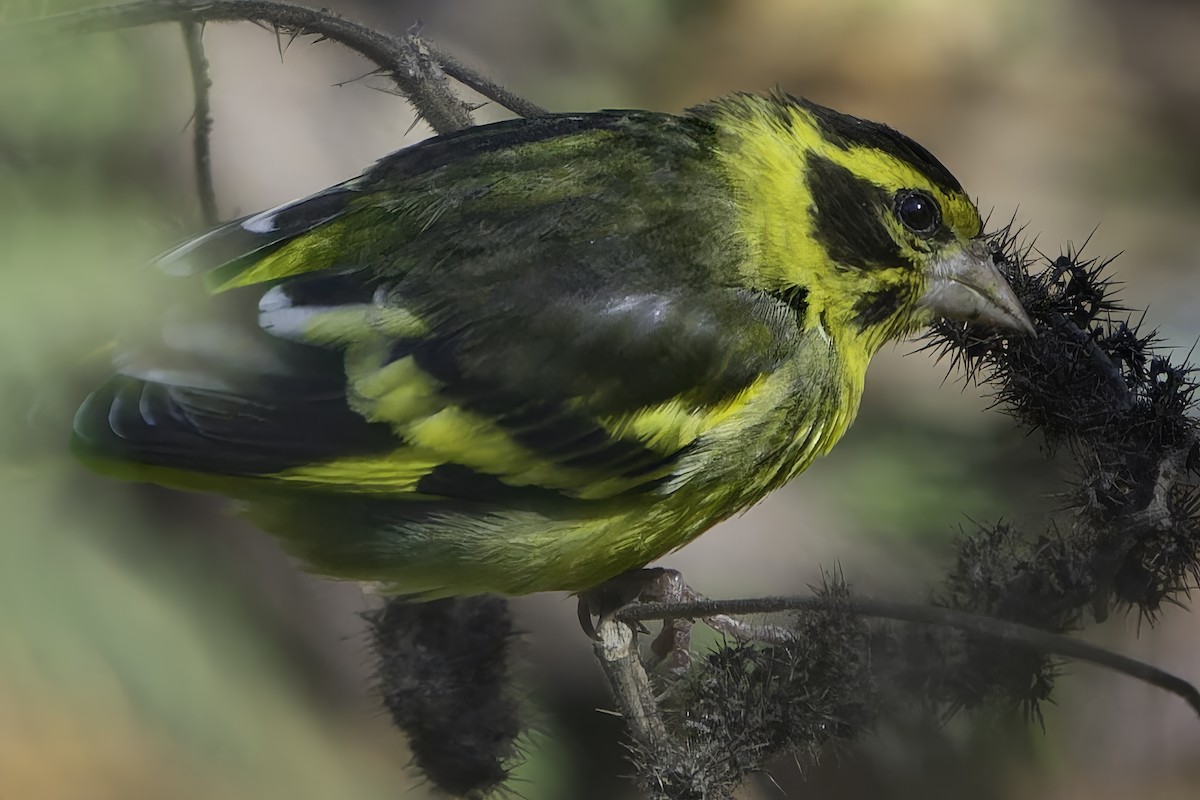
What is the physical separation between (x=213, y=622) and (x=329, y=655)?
346 millimetres

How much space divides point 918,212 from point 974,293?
9 centimetres

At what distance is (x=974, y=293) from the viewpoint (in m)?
1.01

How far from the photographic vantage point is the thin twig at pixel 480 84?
4.10 ft

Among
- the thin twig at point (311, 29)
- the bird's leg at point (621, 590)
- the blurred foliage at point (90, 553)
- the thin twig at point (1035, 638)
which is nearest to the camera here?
the thin twig at point (1035, 638)

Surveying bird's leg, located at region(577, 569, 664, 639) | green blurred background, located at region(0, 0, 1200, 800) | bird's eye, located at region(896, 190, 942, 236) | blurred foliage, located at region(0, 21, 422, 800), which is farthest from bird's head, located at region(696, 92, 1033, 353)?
blurred foliage, located at region(0, 21, 422, 800)

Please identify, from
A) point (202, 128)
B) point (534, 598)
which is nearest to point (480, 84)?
point (202, 128)

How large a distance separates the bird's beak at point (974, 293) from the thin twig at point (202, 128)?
2.55ft

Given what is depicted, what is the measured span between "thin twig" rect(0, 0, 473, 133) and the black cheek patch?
44 cm

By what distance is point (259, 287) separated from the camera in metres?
0.97

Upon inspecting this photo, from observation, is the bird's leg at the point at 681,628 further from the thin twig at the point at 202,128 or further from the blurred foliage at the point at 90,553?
the thin twig at the point at 202,128

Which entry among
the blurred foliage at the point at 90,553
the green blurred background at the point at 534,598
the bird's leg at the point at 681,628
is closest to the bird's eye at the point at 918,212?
the green blurred background at the point at 534,598

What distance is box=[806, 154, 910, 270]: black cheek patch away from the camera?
1.03 m

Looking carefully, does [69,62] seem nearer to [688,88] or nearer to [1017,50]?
[688,88]

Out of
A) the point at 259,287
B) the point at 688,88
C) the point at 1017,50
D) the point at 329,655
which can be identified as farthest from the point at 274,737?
the point at 1017,50
